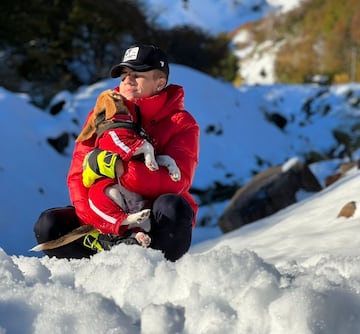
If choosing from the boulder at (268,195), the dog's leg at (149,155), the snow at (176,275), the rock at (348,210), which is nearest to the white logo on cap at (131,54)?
the dog's leg at (149,155)

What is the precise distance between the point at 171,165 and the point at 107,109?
0.35 m

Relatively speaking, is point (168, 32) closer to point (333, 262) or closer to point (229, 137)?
point (229, 137)

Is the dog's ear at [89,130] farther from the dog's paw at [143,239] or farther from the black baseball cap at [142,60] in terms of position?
the dog's paw at [143,239]

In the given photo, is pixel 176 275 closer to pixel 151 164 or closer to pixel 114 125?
pixel 151 164

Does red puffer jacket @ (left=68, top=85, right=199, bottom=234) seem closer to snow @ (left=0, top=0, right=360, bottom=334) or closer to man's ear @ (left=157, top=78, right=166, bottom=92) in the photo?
man's ear @ (left=157, top=78, right=166, bottom=92)

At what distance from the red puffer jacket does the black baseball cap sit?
4.6 inches

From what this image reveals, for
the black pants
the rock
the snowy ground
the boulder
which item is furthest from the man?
the boulder

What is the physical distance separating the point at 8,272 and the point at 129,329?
40cm

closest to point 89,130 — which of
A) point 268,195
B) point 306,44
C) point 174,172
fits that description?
point 174,172

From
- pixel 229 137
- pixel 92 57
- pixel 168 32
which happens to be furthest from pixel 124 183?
pixel 168 32

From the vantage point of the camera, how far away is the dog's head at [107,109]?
2.45 metres

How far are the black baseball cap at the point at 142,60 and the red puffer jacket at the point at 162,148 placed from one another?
12cm

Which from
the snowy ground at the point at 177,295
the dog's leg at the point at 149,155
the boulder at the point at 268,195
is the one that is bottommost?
the boulder at the point at 268,195

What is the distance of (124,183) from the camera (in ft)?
7.69
